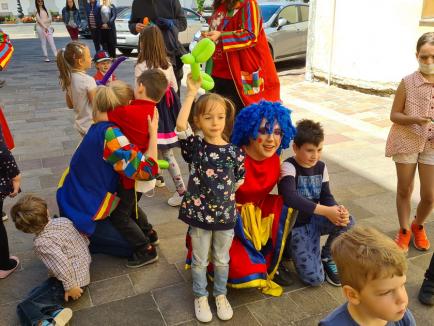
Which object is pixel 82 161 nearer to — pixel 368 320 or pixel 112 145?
pixel 112 145

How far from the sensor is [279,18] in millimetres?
10641

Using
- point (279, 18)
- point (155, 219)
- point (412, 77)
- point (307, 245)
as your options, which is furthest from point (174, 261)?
point (279, 18)

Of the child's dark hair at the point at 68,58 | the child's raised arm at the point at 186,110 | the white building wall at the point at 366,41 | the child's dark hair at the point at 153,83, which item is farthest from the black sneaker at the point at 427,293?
the white building wall at the point at 366,41

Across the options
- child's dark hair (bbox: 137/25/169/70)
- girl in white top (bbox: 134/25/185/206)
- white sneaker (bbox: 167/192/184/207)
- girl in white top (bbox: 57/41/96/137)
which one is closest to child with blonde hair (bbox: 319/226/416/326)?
girl in white top (bbox: 134/25/185/206)

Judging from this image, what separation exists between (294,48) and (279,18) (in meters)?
0.90

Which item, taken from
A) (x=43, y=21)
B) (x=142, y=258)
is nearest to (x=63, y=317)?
(x=142, y=258)

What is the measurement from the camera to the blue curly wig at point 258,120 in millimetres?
2578

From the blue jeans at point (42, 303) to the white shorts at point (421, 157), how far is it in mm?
2387

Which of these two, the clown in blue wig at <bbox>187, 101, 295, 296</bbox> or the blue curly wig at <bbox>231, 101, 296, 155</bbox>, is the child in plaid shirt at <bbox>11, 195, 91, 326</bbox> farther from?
the blue curly wig at <bbox>231, 101, 296, 155</bbox>

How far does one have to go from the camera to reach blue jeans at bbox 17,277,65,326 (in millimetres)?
2410

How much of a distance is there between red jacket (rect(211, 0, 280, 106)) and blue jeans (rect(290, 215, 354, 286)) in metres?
1.31

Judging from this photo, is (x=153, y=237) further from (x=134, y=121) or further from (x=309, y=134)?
(x=309, y=134)

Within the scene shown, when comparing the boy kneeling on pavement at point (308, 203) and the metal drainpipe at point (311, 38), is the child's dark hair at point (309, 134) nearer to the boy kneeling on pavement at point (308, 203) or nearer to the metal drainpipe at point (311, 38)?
the boy kneeling on pavement at point (308, 203)

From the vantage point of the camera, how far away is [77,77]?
3.98 meters
